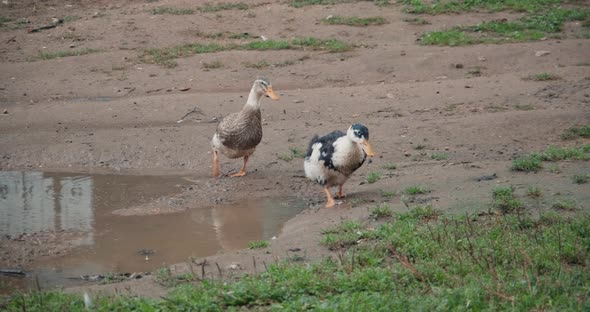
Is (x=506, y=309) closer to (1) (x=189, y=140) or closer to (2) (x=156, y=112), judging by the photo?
(1) (x=189, y=140)

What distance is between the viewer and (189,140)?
11.5 m

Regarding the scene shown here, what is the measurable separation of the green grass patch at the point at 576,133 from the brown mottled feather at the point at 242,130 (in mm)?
3939

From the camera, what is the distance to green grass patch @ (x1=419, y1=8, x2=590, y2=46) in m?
15.2

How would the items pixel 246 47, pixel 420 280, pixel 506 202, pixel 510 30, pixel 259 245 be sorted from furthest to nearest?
1. pixel 510 30
2. pixel 246 47
3. pixel 506 202
4. pixel 259 245
5. pixel 420 280

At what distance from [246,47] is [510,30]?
4.91 metres

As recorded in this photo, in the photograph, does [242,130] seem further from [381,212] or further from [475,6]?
[475,6]

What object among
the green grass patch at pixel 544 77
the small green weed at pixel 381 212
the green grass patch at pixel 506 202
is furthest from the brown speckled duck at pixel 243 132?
the green grass patch at pixel 544 77

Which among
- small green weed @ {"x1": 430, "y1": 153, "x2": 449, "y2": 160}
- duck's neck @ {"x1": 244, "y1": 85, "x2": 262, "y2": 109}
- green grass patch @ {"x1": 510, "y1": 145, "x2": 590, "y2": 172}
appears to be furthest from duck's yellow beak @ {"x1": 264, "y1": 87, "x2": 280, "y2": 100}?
green grass patch @ {"x1": 510, "y1": 145, "x2": 590, "y2": 172}

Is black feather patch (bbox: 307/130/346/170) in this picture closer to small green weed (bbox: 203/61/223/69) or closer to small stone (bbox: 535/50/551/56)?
small green weed (bbox: 203/61/223/69)

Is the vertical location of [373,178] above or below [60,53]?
below

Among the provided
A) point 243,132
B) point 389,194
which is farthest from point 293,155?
point 389,194

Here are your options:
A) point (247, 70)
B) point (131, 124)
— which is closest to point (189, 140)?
point (131, 124)

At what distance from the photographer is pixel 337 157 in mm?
8578

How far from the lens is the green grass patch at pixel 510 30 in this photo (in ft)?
49.9
